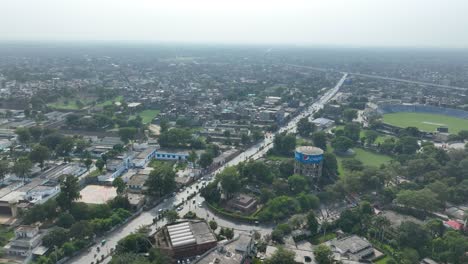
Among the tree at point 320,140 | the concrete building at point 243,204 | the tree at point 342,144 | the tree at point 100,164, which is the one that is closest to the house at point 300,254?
the concrete building at point 243,204

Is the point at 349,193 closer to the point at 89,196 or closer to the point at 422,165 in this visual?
the point at 422,165

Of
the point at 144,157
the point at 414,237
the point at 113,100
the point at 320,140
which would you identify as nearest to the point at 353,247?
the point at 414,237

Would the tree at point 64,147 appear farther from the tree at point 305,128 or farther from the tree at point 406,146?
the tree at point 406,146

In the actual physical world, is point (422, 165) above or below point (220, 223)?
above

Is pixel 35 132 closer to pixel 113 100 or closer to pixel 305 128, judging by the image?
pixel 113 100

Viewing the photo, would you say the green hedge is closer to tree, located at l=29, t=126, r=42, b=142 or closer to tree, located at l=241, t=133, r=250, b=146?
tree, located at l=241, t=133, r=250, b=146

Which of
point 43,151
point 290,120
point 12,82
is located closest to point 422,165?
point 290,120

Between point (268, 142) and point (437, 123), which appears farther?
point (437, 123)
